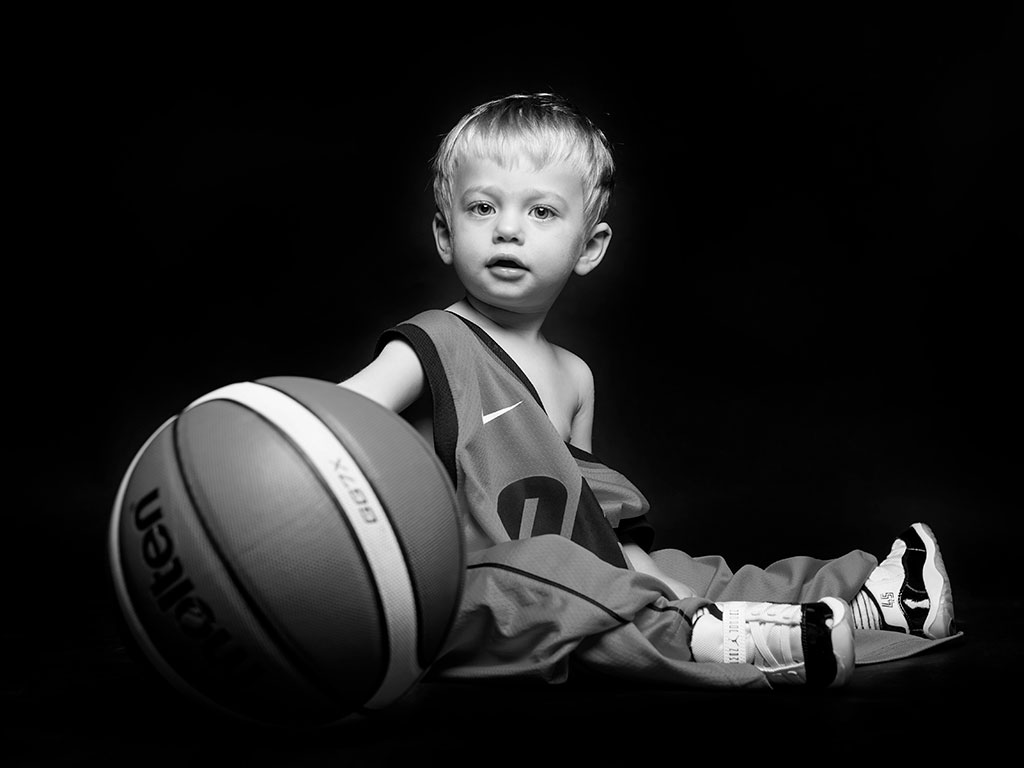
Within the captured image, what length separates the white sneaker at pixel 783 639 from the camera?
2.10 m

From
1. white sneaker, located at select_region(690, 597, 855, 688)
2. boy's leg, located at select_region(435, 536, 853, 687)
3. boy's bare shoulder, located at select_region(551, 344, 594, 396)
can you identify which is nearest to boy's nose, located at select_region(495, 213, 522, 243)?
boy's bare shoulder, located at select_region(551, 344, 594, 396)

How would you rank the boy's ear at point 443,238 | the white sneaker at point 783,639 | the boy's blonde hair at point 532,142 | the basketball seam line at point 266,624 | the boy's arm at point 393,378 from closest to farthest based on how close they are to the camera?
the basketball seam line at point 266,624 → the white sneaker at point 783,639 → the boy's arm at point 393,378 → the boy's blonde hair at point 532,142 → the boy's ear at point 443,238

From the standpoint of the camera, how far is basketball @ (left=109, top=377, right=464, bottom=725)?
5.57 ft

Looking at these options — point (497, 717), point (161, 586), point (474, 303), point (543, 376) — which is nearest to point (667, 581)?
point (543, 376)

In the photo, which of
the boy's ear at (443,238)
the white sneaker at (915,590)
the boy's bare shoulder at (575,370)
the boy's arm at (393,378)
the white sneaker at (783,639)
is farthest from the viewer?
the boy's bare shoulder at (575,370)

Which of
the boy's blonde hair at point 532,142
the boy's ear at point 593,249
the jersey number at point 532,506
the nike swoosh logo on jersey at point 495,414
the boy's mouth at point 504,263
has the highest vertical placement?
the boy's blonde hair at point 532,142

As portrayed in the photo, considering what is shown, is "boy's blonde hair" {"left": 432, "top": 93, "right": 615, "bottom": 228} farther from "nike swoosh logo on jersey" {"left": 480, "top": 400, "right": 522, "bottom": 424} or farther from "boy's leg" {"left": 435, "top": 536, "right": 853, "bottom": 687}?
"boy's leg" {"left": 435, "top": 536, "right": 853, "bottom": 687}

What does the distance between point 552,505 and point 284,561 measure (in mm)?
947

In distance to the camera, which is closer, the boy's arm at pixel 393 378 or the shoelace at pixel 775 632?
the shoelace at pixel 775 632

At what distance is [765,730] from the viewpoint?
185 cm

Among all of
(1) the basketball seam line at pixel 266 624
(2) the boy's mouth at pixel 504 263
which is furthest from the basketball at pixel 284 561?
(2) the boy's mouth at pixel 504 263

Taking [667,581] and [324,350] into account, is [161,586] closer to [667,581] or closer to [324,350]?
[667,581]

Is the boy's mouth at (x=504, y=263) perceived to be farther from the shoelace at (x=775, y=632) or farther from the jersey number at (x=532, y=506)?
the shoelace at (x=775, y=632)

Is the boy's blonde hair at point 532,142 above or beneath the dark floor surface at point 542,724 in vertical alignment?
above
